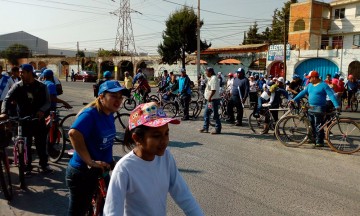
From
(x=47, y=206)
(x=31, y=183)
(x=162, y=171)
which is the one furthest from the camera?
(x=31, y=183)

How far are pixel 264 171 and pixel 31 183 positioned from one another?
384cm

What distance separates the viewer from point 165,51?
3338 centimetres

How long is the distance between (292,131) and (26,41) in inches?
4058

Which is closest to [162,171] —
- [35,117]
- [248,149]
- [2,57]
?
[35,117]

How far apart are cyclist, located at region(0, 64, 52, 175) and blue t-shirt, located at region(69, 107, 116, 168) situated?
2.59 metres

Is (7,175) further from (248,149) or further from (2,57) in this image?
(2,57)

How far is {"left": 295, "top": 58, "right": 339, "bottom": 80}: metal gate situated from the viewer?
→ 26859mm

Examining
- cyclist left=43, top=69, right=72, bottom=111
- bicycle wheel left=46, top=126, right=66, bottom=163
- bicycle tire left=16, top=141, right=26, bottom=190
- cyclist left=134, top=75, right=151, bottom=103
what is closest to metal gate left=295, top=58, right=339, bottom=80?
cyclist left=134, top=75, right=151, bottom=103

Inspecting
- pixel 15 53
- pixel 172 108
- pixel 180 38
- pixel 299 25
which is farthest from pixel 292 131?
pixel 15 53

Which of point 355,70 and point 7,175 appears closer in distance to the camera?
point 7,175

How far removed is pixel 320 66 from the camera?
2759 cm

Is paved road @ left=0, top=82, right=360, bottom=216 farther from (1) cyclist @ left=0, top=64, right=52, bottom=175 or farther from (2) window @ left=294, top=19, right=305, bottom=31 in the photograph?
(2) window @ left=294, top=19, right=305, bottom=31

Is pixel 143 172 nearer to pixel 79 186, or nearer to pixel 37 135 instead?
pixel 79 186

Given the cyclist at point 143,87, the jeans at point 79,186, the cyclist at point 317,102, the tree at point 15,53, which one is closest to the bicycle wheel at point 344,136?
the cyclist at point 317,102
